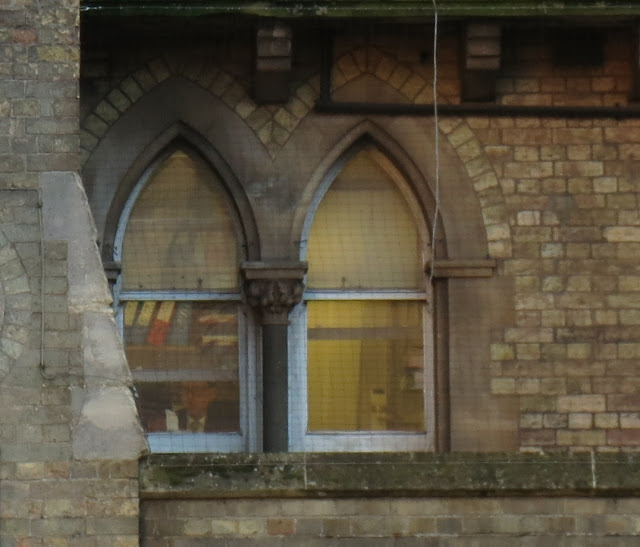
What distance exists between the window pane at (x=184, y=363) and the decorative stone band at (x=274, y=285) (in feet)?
1.03

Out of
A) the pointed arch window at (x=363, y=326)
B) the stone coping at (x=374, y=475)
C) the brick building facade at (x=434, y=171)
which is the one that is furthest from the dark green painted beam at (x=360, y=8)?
the stone coping at (x=374, y=475)

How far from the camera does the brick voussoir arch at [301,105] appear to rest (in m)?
13.4

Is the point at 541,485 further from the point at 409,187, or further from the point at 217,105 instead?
the point at 217,105

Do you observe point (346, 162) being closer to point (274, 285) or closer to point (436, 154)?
point (436, 154)

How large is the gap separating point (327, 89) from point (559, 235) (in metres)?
1.79

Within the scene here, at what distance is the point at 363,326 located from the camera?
44.5 feet

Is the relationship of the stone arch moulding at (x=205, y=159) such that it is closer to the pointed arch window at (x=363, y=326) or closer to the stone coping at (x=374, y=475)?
the pointed arch window at (x=363, y=326)

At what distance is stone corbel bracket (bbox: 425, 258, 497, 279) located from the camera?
13.3 m

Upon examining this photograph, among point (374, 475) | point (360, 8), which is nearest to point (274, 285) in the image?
point (360, 8)

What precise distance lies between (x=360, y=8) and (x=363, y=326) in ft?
6.93

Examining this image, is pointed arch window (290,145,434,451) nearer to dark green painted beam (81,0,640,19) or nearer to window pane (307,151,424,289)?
window pane (307,151,424,289)

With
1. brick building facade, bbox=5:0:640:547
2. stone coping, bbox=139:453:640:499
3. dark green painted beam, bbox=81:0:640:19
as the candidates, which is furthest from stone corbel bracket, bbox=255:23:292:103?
stone coping, bbox=139:453:640:499

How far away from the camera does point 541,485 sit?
38.2ft

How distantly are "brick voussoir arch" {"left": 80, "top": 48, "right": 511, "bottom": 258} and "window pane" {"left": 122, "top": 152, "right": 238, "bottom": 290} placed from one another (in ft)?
1.57
